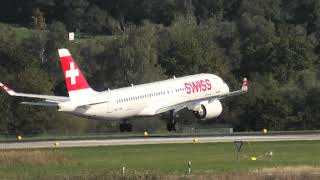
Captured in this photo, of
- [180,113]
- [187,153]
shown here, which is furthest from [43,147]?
[180,113]

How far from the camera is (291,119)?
136875 mm

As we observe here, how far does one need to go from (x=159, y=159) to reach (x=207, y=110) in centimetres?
3592

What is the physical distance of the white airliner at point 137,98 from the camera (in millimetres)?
103875

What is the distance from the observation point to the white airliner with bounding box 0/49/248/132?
104 metres

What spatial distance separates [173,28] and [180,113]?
243 feet

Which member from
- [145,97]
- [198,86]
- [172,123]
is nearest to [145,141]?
[145,97]

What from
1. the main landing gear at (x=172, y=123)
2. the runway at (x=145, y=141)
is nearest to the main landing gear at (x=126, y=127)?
the main landing gear at (x=172, y=123)

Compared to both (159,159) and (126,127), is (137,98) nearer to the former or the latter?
(126,127)

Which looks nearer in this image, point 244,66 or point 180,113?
point 180,113

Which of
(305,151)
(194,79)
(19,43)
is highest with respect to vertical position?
(19,43)

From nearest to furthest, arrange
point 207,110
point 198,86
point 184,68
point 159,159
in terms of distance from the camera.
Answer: point 159,159 < point 207,110 < point 198,86 < point 184,68

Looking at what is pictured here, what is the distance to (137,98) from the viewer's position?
10894 cm

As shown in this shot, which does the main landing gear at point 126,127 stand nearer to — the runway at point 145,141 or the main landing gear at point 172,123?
the main landing gear at point 172,123

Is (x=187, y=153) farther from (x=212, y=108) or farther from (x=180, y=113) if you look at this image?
(x=180, y=113)
